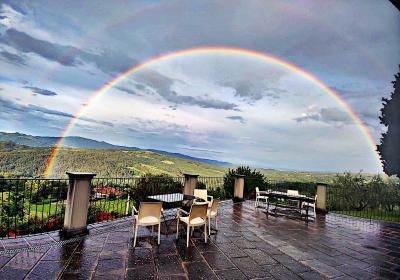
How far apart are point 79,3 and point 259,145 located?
2189 cm

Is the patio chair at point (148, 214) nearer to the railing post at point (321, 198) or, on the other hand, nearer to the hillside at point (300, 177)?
the railing post at point (321, 198)

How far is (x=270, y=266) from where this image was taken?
3.62 m

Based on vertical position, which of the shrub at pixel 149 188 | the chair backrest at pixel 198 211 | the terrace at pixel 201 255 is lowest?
the terrace at pixel 201 255

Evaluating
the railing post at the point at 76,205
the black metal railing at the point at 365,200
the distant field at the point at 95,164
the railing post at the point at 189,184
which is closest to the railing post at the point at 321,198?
the black metal railing at the point at 365,200

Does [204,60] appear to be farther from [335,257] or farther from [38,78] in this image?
[38,78]

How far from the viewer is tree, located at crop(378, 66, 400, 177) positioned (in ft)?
52.0

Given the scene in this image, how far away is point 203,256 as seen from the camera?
385 centimetres

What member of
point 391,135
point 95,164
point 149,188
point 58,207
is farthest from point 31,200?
point 391,135

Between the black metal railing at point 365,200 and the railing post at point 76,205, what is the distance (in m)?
12.0

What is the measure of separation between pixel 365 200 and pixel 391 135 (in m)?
6.45

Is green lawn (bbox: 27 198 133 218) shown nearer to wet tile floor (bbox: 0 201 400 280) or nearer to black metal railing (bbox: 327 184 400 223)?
wet tile floor (bbox: 0 201 400 280)

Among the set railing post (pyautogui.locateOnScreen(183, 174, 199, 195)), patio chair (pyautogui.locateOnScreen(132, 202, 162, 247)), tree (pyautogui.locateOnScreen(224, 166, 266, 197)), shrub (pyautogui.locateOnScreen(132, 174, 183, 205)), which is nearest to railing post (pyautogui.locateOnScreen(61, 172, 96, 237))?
patio chair (pyautogui.locateOnScreen(132, 202, 162, 247))

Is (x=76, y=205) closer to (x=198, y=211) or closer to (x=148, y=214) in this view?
(x=148, y=214)

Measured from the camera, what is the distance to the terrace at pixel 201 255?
3135mm
